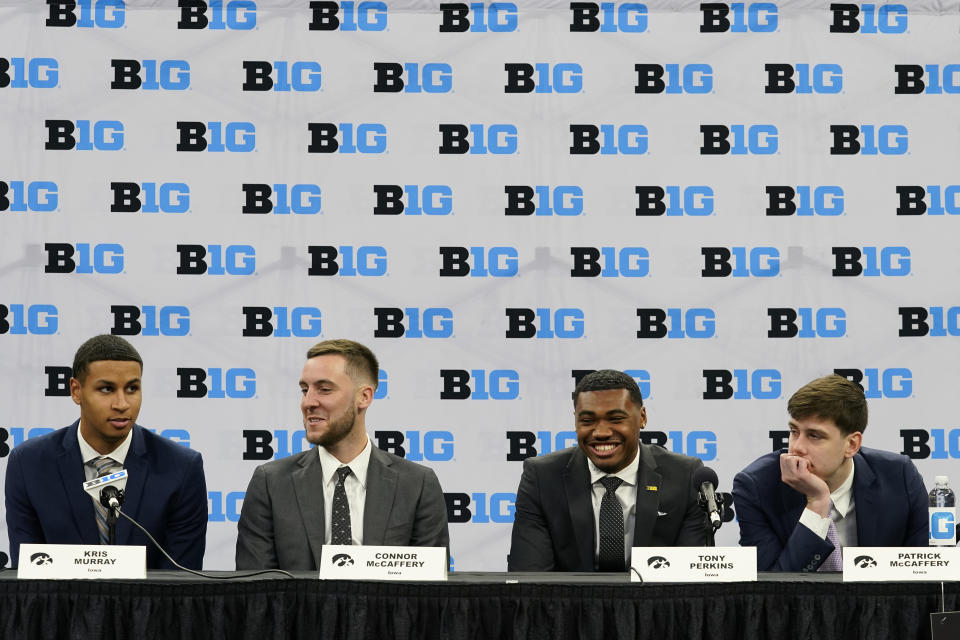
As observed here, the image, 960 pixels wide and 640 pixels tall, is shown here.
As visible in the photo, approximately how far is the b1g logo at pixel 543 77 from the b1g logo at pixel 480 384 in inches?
50.9

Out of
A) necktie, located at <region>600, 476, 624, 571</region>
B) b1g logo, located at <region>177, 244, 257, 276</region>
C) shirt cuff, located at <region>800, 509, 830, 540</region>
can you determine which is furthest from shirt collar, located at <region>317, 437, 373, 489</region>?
b1g logo, located at <region>177, 244, 257, 276</region>

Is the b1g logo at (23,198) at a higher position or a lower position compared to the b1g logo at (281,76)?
lower

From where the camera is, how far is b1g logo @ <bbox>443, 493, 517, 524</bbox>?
14.8 ft

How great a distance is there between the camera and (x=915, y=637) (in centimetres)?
229

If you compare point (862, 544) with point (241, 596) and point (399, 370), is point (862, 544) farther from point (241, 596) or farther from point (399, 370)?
point (399, 370)

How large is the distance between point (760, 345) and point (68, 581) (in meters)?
3.18

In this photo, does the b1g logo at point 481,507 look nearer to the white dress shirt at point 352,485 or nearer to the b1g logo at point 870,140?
the white dress shirt at point 352,485

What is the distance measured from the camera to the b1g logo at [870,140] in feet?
15.0

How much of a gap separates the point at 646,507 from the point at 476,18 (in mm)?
2562

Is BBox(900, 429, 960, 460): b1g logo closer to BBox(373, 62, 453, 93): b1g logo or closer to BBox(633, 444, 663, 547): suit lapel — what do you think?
BBox(633, 444, 663, 547): suit lapel

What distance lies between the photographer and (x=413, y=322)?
14.9 feet

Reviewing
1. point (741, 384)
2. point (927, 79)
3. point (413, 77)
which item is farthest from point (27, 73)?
point (927, 79)

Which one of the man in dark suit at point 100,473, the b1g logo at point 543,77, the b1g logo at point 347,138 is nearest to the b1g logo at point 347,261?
the b1g logo at point 347,138

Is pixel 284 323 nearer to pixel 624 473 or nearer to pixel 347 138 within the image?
pixel 347 138
